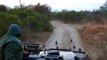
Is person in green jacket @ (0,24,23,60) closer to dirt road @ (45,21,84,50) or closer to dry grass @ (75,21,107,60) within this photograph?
dry grass @ (75,21,107,60)

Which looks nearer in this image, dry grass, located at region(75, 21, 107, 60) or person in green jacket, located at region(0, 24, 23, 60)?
person in green jacket, located at region(0, 24, 23, 60)

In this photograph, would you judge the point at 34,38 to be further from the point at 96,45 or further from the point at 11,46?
the point at 11,46

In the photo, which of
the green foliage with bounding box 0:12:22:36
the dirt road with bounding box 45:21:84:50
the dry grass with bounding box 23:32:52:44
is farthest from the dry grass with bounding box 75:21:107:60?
the green foliage with bounding box 0:12:22:36

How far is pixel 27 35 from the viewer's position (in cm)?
3012

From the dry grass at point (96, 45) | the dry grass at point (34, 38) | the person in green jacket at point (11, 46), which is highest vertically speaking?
the dry grass at point (34, 38)

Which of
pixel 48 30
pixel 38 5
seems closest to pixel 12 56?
pixel 48 30

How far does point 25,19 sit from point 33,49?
18.2m

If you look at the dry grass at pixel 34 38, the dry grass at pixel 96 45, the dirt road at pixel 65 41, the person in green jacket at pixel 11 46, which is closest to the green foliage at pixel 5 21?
the dirt road at pixel 65 41

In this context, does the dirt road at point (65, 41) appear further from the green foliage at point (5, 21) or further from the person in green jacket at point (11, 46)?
the person in green jacket at point (11, 46)

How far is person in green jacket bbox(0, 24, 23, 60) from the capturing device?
5.17 metres

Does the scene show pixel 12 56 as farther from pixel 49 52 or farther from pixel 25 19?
pixel 25 19

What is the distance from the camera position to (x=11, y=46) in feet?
17.1

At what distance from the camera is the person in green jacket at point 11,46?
5.17 metres

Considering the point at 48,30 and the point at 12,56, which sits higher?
the point at 48,30
